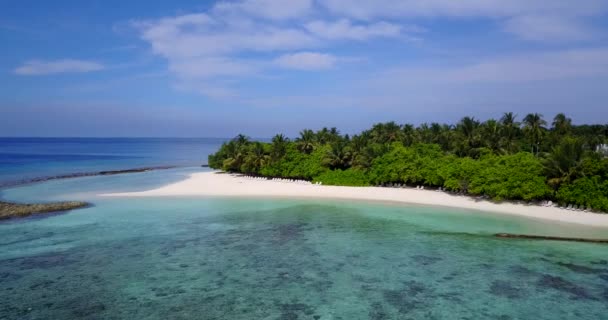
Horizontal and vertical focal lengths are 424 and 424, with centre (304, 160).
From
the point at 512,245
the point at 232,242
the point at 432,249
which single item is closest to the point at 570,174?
the point at 512,245

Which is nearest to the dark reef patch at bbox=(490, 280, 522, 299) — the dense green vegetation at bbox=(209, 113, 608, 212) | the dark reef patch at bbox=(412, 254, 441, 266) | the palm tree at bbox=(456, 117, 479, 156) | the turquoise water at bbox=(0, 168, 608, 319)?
the turquoise water at bbox=(0, 168, 608, 319)

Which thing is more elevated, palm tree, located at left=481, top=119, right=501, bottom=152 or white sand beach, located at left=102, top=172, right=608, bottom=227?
palm tree, located at left=481, top=119, right=501, bottom=152

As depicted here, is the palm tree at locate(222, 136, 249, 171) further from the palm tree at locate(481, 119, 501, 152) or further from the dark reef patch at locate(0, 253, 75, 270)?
the dark reef patch at locate(0, 253, 75, 270)

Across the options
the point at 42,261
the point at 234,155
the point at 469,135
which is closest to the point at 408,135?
the point at 469,135

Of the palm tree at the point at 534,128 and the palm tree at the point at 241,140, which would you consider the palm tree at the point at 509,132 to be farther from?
the palm tree at the point at 241,140

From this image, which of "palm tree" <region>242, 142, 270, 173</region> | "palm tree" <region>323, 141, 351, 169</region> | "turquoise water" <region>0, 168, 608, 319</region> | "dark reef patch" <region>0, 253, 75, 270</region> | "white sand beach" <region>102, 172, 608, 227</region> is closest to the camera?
"turquoise water" <region>0, 168, 608, 319</region>

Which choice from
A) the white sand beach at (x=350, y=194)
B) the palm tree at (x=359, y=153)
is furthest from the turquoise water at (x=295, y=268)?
the palm tree at (x=359, y=153)

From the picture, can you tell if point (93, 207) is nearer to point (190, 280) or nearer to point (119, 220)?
point (119, 220)
